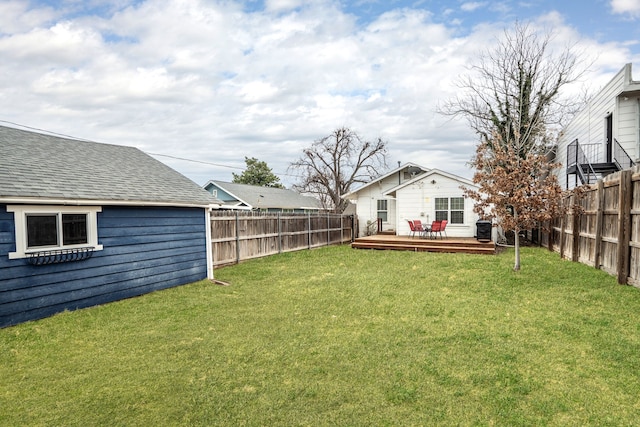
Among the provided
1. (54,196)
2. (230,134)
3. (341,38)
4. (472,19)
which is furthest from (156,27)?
(230,134)

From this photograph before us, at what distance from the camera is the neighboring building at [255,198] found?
29317mm

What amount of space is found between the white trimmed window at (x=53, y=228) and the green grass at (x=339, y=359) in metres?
1.28

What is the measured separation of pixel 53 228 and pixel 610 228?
459 inches

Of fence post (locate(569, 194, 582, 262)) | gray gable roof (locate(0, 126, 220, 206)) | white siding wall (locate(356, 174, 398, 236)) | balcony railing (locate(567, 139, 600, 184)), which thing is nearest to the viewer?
gray gable roof (locate(0, 126, 220, 206))

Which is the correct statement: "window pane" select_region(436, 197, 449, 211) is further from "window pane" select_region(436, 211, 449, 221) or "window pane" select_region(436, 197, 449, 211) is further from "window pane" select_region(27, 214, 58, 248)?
"window pane" select_region(27, 214, 58, 248)

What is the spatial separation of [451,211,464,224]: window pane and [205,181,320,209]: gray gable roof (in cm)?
1718

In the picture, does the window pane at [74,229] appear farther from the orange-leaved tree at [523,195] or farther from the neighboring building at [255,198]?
the neighboring building at [255,198]

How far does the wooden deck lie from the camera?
541 inches

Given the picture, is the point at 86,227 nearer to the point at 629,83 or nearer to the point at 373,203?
the point at 629,83

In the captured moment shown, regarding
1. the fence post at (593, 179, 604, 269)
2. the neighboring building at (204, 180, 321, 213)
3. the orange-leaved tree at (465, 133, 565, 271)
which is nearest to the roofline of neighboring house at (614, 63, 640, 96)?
the orange-leaved tree at (465, 133, 565, 271)

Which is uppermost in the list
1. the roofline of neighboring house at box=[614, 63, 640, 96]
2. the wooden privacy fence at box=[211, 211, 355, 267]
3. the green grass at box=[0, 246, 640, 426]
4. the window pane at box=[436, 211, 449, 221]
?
the roofline of neighboring house at box=[614, 63, 640, 96]

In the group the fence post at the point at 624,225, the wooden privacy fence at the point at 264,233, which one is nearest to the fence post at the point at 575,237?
the fence post at the point at 624,225

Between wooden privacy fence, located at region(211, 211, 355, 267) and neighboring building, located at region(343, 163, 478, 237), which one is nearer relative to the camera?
wooden privacy fence, located at region(211, 211, 355, 267)

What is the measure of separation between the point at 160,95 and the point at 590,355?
19793mm
